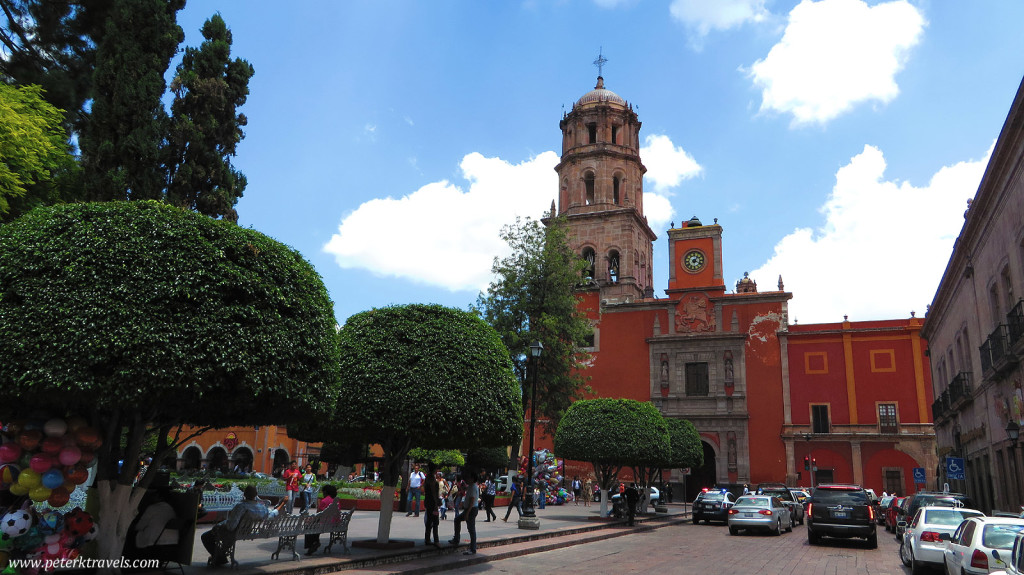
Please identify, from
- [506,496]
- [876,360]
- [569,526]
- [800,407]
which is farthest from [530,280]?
[876,360]

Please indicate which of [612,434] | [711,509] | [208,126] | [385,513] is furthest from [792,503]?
[208,126]

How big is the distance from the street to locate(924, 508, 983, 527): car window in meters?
0.84

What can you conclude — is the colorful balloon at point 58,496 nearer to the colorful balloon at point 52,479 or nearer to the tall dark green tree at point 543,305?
the colorful balloon at point 52,479

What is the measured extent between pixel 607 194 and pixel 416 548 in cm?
3261

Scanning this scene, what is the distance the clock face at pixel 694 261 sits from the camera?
1538 inches

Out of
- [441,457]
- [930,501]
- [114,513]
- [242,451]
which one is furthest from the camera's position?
[242,451]

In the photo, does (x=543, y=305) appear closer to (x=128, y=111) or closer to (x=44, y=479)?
(x=128, y=111)

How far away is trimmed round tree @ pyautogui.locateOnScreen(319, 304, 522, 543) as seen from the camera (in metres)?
10.6

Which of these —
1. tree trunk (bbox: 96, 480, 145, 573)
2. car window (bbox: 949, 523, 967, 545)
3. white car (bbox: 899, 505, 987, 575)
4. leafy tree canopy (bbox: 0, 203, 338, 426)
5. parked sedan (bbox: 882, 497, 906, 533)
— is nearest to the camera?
leafy tree canopy (bbox: 0, 203, 338, 426)

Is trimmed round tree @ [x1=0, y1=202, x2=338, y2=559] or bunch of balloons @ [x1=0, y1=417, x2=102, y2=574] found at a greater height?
trimmed round tree @ [x1=0, y1=202, x2=338, y2=559]

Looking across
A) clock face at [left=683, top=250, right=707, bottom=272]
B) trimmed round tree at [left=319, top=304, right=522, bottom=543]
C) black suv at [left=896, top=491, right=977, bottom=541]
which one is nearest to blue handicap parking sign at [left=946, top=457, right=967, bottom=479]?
black suv at [left=896, top=491, right=977, bottom=541]

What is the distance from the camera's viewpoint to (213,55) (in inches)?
663

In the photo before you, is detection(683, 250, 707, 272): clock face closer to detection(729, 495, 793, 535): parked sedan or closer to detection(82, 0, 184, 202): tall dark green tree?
detection(729, 495, 793, 535): parked sedan

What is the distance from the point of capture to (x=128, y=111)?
48.5 feet
